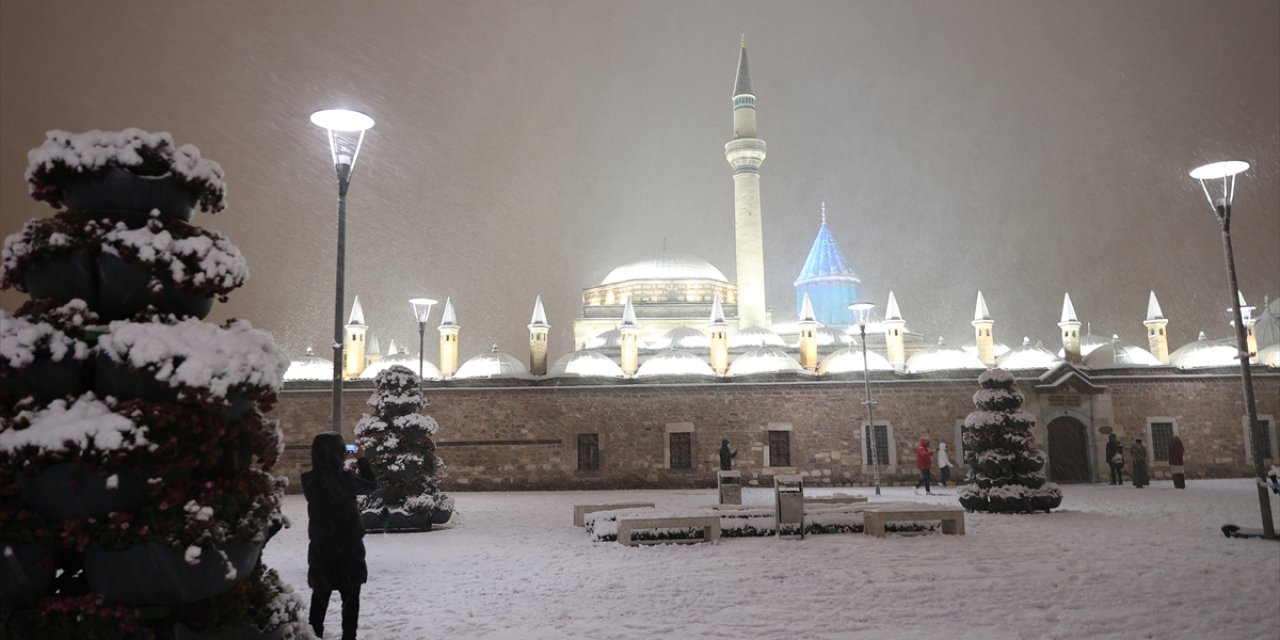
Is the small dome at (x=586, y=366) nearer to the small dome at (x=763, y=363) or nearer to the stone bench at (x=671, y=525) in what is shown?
the small dome at (x=763, y=363)

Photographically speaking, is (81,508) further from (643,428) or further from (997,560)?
(643,428)

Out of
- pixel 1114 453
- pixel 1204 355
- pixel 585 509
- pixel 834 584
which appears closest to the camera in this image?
pixel 834 584

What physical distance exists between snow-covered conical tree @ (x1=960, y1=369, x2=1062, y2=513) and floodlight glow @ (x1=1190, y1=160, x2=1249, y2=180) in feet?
16.5

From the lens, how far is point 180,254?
3.75m

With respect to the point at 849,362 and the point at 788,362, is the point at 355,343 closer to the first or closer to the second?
the point at 788,362

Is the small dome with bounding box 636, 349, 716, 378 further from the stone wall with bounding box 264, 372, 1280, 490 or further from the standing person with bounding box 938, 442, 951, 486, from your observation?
the standing person with bounding box 938, 442, 951, 486

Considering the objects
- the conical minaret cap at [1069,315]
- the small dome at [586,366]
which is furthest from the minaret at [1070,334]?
the small dome at [586,366]

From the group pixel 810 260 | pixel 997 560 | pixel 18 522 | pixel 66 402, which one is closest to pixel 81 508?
pixel 18 522

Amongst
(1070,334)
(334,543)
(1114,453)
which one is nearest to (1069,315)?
(1070,334)

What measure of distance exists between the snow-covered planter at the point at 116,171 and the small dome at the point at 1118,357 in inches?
1081

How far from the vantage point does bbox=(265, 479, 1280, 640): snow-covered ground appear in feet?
18.9

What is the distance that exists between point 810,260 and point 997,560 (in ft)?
120

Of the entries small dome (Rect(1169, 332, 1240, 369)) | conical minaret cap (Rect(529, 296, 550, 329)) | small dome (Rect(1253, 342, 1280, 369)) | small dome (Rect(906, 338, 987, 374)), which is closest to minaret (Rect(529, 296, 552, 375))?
conical minaret cap (Rect(529, 296, 550, 329))

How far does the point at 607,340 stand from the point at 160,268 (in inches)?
1263
